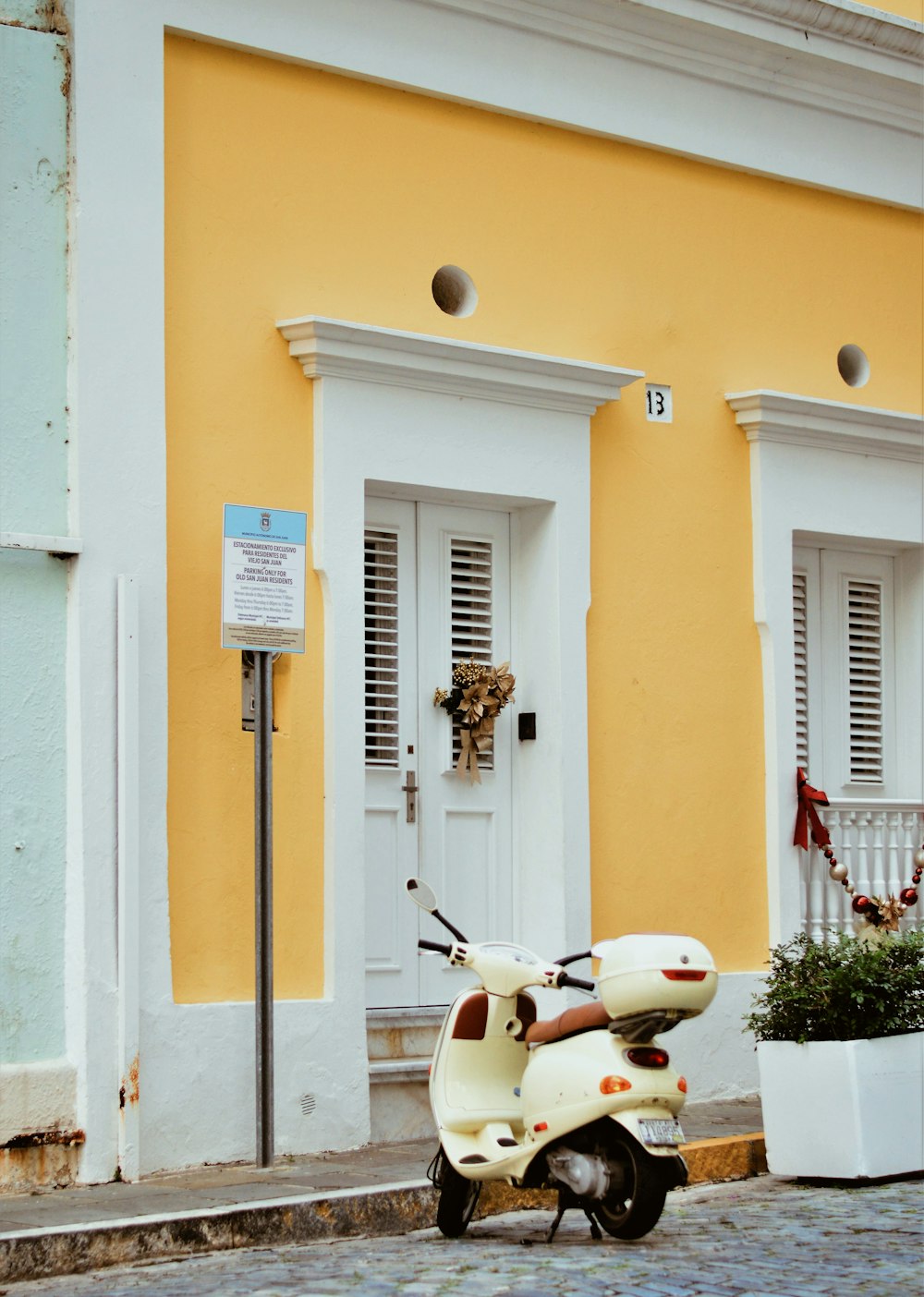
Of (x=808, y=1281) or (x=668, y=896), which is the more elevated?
(x=668, y=896)

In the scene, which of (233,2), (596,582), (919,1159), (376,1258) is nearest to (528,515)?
(596,582)

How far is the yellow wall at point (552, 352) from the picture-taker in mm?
8805

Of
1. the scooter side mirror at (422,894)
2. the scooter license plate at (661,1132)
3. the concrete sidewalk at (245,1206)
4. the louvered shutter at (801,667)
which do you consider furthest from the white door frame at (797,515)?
the scooter license plate at (661,1132)

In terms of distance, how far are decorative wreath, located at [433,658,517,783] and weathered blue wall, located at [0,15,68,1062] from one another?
2.25 meters

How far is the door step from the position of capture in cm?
920

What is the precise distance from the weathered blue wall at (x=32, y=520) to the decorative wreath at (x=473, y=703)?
88.6 inches

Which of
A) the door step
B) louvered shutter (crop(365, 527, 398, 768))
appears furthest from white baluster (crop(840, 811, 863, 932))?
louvered shutter (crop(365, 527, 398, 768))

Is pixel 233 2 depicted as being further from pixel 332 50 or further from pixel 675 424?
pixel 675 424

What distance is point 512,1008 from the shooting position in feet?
24.5

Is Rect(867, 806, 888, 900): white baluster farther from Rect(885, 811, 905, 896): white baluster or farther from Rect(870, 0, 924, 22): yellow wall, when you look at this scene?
Rect(870, 0, 924, 22): yellow wall

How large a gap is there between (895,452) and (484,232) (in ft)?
9.86

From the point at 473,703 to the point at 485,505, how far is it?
102 centimetres

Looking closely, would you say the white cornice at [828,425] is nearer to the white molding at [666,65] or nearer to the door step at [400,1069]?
the white molding at [666,65]

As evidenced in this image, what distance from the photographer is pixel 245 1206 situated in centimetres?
727
